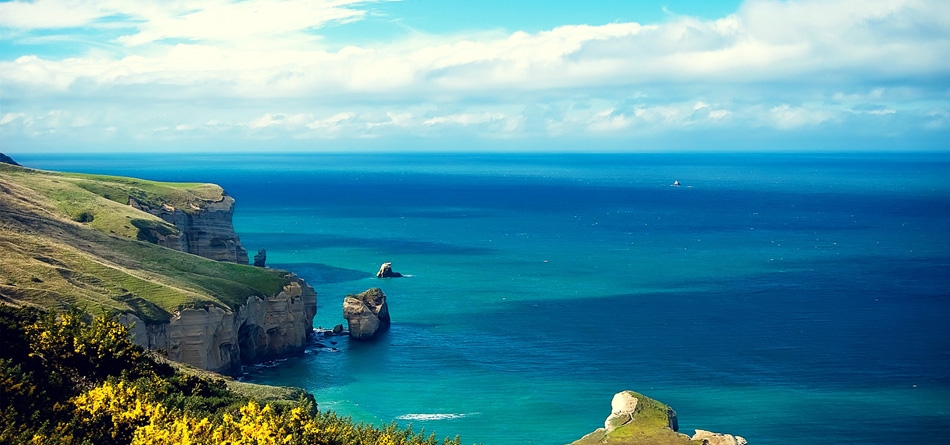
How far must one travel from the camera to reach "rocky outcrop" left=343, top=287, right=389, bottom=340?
91938 millimetres

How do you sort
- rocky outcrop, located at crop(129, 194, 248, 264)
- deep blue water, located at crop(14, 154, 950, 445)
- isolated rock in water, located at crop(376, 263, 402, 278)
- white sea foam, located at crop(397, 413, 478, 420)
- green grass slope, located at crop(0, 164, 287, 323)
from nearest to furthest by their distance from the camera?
green grass slope, located at crop(0, 164, 287, 323), white sea foam, located at crop(397, 413, 478, 420), deep blue water, located at crop(14, 154, 950, 445), rocky outcrop, located at crop(129, 194, 248, 264), isolated rock in water, located at crop(376, 263, 402, 278)

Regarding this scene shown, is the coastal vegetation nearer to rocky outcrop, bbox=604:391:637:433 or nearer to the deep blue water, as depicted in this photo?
rocky outcrop, bbox=604:391:637:433

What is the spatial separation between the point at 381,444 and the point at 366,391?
136 ft

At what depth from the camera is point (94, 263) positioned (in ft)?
249

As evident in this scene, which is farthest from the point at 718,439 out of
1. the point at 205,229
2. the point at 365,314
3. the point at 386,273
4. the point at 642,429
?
the point at 205,229

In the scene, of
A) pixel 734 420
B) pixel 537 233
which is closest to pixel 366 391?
pixel 734 420

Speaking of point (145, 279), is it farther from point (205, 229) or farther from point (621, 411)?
point (205, 229)

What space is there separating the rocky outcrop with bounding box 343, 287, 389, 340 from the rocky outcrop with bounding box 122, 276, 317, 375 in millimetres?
3992

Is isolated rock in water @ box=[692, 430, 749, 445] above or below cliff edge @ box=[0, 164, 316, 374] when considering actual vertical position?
below

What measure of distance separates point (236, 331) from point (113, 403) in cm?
4385

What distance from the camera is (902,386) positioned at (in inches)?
2950

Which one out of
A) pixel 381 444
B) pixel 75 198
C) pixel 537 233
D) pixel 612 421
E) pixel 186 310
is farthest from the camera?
pixel 537 233

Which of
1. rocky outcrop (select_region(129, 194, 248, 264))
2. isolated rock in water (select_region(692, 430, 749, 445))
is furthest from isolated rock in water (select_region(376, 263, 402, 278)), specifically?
isolated rock in water (select_region(692, 430, 749, 445))

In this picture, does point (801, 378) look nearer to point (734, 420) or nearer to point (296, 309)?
point (734, 420)
